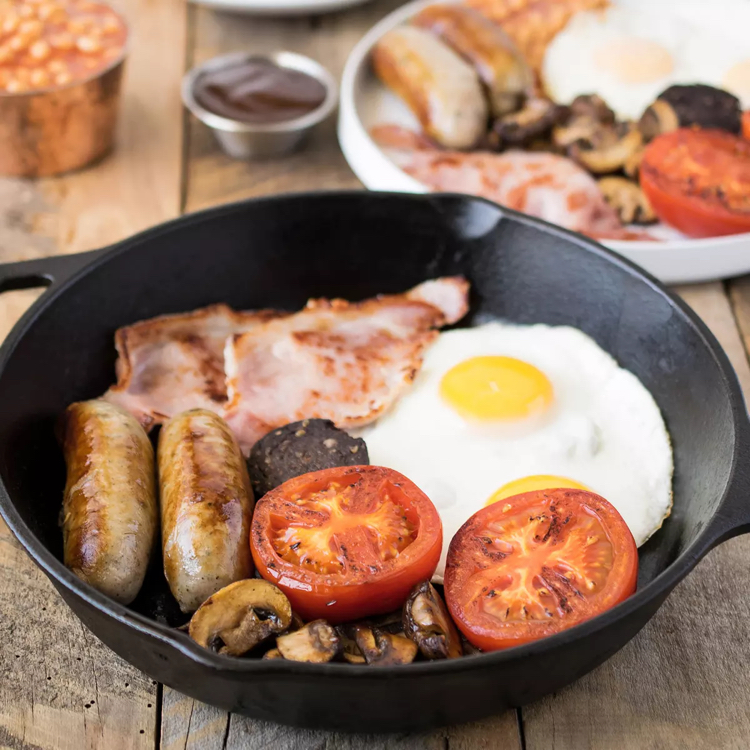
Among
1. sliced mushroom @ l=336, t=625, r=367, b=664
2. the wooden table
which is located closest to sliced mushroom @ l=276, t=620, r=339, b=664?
sliced mushroom @ l=336, t=625, r=367, b=664

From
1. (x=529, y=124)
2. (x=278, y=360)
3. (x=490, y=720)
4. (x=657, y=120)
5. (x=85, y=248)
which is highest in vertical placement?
(x=657, y=120)

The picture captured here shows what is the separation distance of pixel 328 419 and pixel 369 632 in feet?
2.10

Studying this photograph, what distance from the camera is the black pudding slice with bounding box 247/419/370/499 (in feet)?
6.04

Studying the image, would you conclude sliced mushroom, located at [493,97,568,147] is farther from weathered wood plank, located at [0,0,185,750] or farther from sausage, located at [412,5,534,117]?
weathered wood plank, located at [0,0,185,750]

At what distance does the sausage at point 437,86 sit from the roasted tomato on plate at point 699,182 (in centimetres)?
61

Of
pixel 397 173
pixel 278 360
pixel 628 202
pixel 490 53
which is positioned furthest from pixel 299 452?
pixel 490 53

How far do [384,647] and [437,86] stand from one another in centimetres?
210

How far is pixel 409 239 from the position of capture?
2.36 meters

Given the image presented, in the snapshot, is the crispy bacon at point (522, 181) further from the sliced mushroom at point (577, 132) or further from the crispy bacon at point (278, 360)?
the crispy bacon at point (278, 360)

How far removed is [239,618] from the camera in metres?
1.42

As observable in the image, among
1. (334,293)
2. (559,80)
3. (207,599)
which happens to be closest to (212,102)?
(334,293)

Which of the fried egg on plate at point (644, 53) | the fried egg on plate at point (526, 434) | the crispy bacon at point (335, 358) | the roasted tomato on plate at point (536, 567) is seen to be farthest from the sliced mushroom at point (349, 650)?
the fried egg on plate at point (644, 53)

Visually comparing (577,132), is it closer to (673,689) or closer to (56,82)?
(56,82)

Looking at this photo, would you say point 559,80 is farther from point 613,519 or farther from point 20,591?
point 20,591
